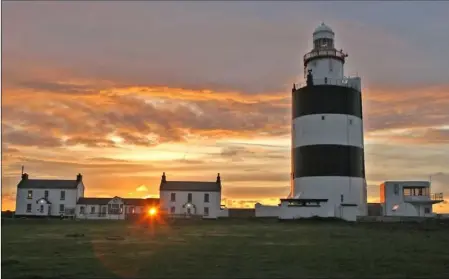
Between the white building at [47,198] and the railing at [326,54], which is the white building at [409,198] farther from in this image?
the white building at [47,198]

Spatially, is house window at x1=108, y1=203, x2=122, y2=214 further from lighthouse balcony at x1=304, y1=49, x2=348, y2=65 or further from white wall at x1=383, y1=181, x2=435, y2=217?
white wall at x1=383, y1=181, x2=435, y2=217

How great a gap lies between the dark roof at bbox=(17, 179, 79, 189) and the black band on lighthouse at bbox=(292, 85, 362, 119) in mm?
38473

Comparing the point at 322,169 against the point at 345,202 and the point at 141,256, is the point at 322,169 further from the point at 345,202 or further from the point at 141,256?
the point at 141,256

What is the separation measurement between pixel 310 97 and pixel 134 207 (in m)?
35.8

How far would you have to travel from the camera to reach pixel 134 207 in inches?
2980

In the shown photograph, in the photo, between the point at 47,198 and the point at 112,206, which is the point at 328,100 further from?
the point at 47,198

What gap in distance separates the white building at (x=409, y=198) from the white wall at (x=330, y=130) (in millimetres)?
5437

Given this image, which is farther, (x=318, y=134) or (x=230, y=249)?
(x=318, y=134)

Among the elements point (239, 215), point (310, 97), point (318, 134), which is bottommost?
point (239, 215)

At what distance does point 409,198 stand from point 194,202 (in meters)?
30.6

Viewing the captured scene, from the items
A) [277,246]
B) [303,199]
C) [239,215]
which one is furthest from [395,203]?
[277,246]

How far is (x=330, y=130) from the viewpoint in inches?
1919

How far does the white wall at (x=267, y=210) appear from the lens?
166ft

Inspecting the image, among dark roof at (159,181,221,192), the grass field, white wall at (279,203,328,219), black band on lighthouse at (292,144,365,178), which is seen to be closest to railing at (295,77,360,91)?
black band on lighthouse at (292,144,365,178)
